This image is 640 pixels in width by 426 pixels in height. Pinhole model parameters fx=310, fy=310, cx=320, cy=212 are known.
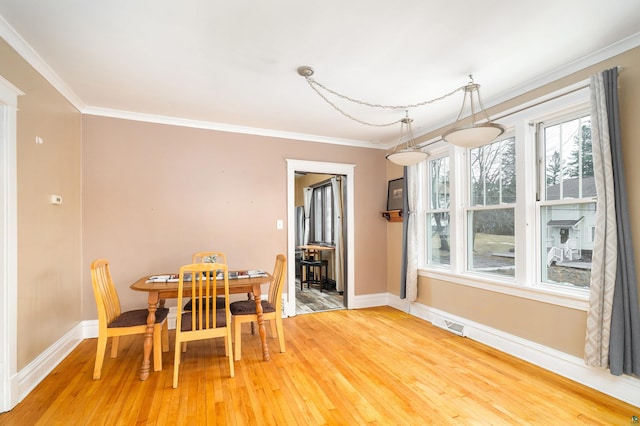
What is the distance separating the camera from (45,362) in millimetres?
2609

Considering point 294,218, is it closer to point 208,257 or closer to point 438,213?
point 208,257

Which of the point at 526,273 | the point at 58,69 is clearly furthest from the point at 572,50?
the point at 58,69

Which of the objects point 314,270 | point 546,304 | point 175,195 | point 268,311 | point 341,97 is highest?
point 341,97

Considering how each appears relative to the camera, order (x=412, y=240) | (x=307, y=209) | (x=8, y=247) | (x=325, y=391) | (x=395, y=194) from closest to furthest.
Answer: (x=8, y=247) < (x=325, y=391) < (x=412, y=240) < (x=395, y=194) < (x=307, y=209)

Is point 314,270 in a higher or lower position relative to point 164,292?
lower

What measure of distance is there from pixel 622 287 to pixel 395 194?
2.89 metres

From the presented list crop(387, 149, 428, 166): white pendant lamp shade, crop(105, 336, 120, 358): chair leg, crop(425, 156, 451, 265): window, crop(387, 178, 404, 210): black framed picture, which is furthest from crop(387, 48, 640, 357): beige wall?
crop(105, 336, 120, 358): chair leg

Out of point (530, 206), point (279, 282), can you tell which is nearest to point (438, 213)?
point (530, 206)

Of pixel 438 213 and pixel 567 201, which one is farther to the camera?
pixel 438 213

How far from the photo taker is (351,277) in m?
4.73

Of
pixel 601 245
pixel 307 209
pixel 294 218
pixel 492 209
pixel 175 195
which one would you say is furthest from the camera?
pixel 307 209

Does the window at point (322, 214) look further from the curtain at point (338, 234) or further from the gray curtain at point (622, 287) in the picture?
the gray curtain at point (622, 287)

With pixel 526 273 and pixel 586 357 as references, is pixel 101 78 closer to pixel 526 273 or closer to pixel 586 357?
pixel 526 273

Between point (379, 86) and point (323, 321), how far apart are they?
293 cm
